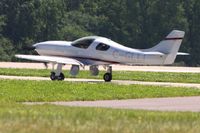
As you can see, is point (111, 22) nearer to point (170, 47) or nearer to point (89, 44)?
point (89, 44)

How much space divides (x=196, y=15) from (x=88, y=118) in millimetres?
79010

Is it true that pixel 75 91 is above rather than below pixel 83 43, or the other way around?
below

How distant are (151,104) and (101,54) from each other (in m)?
15.1

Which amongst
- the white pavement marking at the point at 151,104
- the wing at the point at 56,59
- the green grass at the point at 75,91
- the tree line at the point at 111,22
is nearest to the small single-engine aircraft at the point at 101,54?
the wing at the point at 56,59

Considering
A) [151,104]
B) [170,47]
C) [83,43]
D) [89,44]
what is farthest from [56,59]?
[151,104]

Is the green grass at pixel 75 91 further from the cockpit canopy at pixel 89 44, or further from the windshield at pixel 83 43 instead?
the windshield at pixel 83 43

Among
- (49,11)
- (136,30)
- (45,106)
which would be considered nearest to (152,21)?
(136,30)

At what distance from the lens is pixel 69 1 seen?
11088cm

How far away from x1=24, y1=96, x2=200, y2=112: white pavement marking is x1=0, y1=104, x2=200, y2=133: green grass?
283cm

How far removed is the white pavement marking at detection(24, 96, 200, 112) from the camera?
73.6ft

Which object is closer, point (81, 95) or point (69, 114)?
point (69, 114)

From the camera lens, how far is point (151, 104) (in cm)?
2400

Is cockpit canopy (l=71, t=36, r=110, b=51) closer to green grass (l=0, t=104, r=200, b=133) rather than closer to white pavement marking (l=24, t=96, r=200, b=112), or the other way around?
white pavement marking (l=24, t=96, r=200, b=112)

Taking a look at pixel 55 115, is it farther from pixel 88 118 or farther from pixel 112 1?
pixel 112 1
